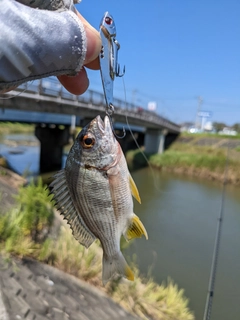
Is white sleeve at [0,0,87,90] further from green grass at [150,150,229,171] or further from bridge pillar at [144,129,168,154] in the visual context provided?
bridge pillar at [144,129,168,154]

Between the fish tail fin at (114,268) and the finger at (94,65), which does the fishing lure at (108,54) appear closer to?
the finger at (94,65)

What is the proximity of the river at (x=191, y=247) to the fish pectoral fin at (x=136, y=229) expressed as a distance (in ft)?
10.4

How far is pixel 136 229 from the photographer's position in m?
1.87

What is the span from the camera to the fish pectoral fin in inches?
72.9

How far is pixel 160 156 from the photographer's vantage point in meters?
26.8

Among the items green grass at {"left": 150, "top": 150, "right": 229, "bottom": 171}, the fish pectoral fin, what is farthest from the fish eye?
green grass at {"left": 150, "top": 150, "right": 229, "bottom": 171}

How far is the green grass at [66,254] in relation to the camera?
4.41m

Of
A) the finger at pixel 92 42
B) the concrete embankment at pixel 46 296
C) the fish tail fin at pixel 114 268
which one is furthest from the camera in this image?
the concrete embankment at pixel 46 296

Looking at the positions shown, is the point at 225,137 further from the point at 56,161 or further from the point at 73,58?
the point at 73,58

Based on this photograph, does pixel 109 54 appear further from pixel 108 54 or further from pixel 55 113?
pixel 55 113

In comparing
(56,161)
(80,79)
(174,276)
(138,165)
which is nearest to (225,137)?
(138,165)

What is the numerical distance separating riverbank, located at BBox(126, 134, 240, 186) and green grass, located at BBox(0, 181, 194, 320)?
14.4 meters

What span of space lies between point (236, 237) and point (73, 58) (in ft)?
31.3

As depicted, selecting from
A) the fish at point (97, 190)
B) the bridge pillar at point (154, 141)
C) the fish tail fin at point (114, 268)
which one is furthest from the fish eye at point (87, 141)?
the bridge pillar at point (154, 141)
